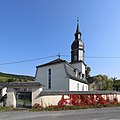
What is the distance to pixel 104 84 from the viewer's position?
63.1m

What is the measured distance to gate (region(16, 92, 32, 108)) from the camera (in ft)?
67.7

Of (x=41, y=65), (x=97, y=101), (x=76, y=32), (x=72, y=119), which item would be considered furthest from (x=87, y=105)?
(x=76, y=32)

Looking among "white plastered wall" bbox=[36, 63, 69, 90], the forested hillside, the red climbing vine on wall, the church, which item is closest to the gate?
the red climbing vine on wall

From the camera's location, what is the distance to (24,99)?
2083 centimetres

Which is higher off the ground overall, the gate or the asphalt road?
the gate

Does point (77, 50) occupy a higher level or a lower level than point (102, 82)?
higher

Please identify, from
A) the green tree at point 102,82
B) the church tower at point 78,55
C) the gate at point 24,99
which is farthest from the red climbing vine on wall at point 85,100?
the green tree at point 102,82

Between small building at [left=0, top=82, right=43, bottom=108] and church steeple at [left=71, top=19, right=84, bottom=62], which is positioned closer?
small building at [left=0, top=82, right=43, bottom=108]

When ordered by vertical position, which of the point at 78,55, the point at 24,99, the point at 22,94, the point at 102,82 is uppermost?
the point at 78,55

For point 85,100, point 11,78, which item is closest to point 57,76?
point 85,100

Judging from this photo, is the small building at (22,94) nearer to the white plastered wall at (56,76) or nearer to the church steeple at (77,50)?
the white plastered wall at (56,76)

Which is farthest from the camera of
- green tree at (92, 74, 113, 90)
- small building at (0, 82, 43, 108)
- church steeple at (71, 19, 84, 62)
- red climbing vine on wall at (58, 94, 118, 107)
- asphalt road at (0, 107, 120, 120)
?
green tree at (92, 74, 113, 90)

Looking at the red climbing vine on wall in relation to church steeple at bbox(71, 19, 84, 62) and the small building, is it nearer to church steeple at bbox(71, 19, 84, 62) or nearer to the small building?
the small building

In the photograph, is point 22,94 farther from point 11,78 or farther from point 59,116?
point 11,78
